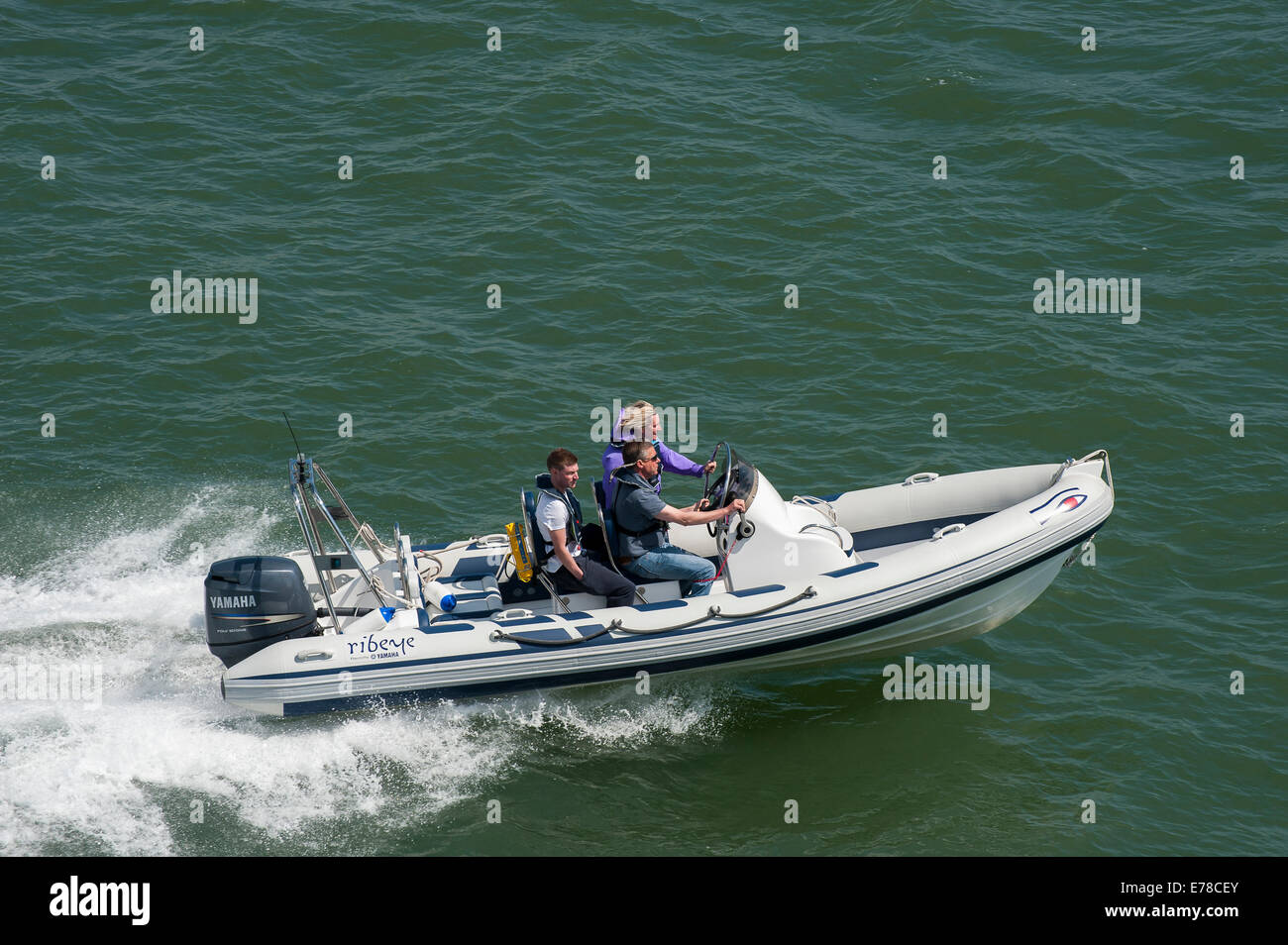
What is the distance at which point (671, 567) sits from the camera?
992cm

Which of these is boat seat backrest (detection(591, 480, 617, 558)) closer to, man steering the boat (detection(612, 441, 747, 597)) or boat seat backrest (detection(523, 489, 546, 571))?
man steering the boat (detection(612, 441, 747, 597))

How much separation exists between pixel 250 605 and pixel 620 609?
2.43 metres

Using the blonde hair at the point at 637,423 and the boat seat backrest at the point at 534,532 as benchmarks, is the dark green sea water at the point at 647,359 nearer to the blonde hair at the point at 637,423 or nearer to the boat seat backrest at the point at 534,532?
the boat seat backrest at the point at 534,532

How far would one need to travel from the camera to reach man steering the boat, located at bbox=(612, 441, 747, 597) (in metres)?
9.59

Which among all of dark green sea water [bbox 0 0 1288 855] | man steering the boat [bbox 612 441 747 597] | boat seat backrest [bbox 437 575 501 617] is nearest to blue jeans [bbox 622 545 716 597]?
man steering the boat [bbox 612 441 747 597]

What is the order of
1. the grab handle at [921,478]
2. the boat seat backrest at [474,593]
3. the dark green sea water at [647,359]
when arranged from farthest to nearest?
1. the grab handle at [921,478]
2. the boat seat backrest at [474,593]
3. the dark green sea water at [647,359]

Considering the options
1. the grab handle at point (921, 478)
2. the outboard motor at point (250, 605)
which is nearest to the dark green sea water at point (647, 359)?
the outboard motor at point (250, 605)

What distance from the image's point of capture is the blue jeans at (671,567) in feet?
32.6

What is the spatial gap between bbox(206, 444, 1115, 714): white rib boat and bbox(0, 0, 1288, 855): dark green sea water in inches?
15.5

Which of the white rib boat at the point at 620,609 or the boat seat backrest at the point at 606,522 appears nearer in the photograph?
the white rib boat at the point at 620,609

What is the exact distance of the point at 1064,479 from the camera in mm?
10461

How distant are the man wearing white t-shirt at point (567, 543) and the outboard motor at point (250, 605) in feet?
5.55

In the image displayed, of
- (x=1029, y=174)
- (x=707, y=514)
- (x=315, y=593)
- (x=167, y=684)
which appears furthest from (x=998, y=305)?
(x=167, y=684)
